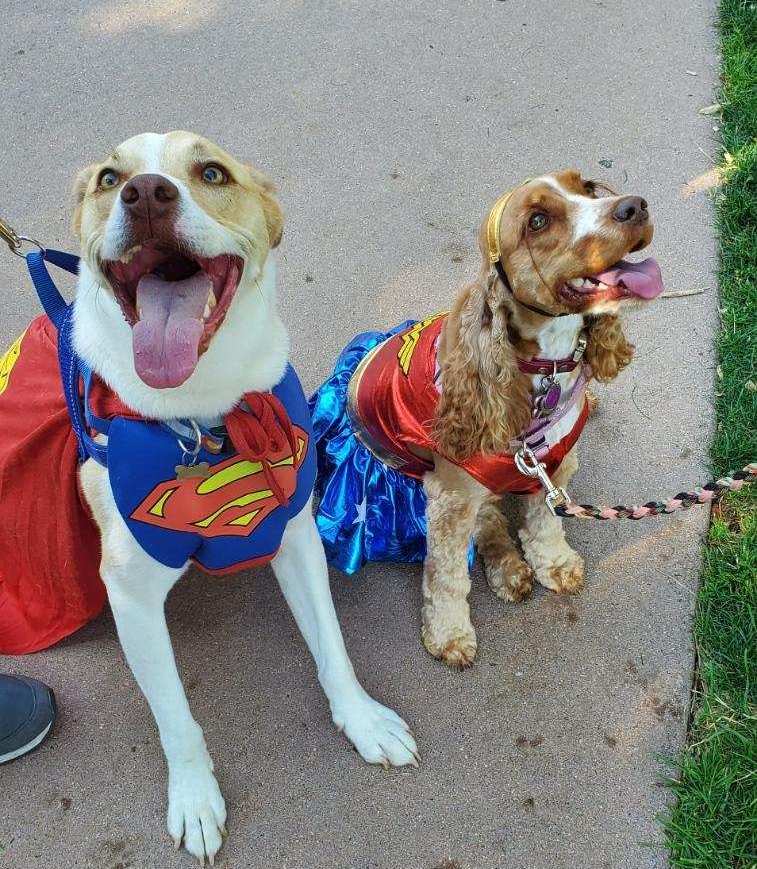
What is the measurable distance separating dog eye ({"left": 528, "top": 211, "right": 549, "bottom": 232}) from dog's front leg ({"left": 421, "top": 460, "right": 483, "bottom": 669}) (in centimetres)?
76

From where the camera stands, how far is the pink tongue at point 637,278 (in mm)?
1887

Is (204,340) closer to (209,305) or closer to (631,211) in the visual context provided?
(209,305)

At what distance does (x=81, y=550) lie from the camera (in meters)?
2.21

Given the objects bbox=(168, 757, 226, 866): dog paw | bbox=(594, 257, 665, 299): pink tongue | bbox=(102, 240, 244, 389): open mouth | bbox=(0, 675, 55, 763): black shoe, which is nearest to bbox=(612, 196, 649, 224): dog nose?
bbox=(594, 257, 665, 299): pink tongue

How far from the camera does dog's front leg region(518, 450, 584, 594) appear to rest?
8.39 feet

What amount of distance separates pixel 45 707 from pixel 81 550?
0.51m

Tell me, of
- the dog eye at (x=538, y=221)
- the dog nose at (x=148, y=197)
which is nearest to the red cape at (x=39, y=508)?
the dog nose at (x=148, y=197)

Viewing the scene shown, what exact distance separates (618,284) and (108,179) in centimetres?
124

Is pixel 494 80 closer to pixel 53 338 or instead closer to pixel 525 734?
pixel 53 338

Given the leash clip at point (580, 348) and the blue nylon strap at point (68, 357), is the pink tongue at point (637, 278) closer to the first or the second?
the leash clip at point (580, 348)

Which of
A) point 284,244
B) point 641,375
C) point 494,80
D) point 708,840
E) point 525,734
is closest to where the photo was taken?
point 708,840

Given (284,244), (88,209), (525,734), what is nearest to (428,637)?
(525,734)

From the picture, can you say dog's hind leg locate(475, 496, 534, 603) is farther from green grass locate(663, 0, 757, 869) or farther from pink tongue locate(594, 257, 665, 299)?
pink tongue locate(594, 257, 665, 299)

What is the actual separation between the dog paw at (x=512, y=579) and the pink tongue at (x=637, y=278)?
1.04 metres
